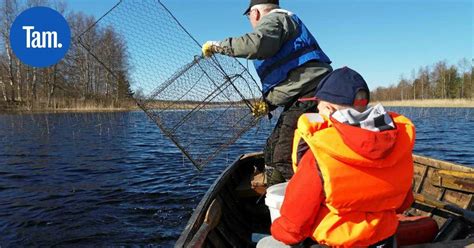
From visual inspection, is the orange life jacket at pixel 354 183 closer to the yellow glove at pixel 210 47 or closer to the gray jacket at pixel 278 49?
the gray jacket at pixel 278 49

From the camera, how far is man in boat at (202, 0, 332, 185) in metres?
3.81

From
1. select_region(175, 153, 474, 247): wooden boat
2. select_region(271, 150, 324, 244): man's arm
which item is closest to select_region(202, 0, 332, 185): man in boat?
select_region(175, 153, 474, 247): wooden boat

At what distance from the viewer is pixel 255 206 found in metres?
6.68

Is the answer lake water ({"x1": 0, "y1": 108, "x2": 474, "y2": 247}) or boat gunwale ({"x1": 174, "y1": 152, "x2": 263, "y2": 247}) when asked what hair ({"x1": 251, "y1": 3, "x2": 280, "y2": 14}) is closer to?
boat gunwale ({"x1": 174, "y1": 152, "x2": 263, "y2": 247})

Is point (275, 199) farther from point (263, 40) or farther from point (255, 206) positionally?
point (255, 206)

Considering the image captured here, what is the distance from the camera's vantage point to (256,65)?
14.7 feet

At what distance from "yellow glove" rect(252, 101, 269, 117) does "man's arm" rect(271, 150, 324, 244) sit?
105 inches

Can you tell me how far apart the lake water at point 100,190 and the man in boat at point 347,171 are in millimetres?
5272

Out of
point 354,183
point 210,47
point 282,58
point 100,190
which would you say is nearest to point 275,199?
point 354,183

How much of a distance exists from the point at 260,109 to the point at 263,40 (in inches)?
67.9

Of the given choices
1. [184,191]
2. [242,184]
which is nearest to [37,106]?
[184,191]

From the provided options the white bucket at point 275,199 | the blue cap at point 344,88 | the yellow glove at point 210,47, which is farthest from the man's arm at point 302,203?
the yellow glove at point 210,47

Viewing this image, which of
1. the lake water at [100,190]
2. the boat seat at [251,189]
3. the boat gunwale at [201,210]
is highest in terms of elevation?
the boat gunwale at [201,210]

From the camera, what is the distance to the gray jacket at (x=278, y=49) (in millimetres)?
3756
